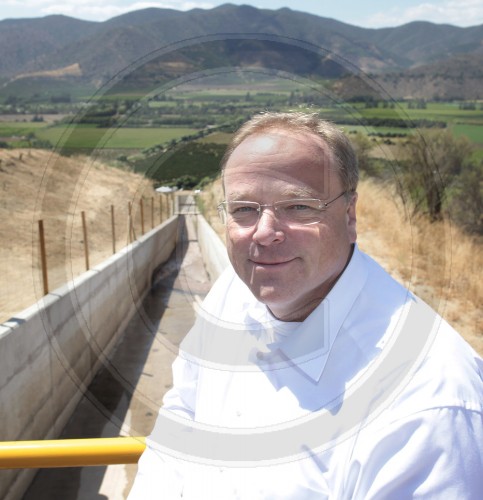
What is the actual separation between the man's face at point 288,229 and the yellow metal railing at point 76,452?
91 cm

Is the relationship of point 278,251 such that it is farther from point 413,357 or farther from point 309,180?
point 413,357

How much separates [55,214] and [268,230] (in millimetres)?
9165

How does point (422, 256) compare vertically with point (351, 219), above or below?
below

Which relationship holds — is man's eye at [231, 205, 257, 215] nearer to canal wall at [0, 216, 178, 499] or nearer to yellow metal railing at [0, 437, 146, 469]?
yellow metal railing at [0, 437, 146, 469]

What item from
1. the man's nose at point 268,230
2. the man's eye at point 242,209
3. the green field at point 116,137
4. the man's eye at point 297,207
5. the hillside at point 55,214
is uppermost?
the green field at point 116,137

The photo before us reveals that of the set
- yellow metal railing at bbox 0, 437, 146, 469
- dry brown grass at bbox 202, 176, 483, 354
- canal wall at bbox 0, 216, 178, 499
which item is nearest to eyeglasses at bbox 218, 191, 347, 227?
yellow metal railing at bbox 0, 437, 146, 469

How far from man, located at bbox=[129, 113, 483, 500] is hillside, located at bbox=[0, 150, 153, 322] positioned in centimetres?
Answer: 67

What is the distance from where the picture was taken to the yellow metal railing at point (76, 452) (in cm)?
212

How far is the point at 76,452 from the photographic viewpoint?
2135mm

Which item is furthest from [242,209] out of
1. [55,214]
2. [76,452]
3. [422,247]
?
[55,214]

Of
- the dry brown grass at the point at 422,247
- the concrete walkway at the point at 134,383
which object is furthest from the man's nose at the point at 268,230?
the dry brown grass at the point at 422,247

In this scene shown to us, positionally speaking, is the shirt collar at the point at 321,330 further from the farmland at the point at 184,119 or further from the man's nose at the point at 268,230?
the farmland at the point at 184,119

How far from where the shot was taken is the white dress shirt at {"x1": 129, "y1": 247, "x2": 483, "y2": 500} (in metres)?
1.20

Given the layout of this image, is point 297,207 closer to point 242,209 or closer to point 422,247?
point 242,209
